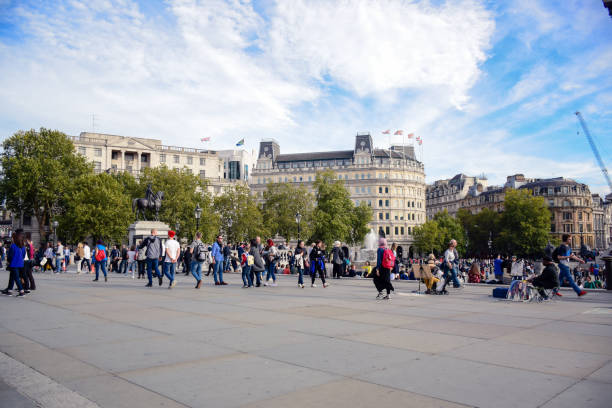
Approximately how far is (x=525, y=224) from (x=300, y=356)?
277ft

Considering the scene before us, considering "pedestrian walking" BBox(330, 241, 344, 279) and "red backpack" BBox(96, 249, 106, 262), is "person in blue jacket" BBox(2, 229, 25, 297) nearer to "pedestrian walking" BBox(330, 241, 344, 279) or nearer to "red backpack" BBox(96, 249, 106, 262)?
"red backpack" BBox(96, 249, 106, 262)

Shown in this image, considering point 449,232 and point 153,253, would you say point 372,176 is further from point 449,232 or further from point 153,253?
point 153,253

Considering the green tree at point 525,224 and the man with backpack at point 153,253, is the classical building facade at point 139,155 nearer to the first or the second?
the green tree at point 525,224

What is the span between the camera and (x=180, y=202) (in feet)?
179

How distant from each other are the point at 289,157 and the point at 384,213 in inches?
1012

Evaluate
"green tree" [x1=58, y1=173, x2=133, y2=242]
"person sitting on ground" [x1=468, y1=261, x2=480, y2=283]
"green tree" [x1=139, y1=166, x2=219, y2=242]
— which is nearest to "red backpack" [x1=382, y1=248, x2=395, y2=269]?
"person sitting on ground" [x1=468, y1=261, x2=480, y2=283]

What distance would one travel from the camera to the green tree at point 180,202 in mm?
54438

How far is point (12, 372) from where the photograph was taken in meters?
5.33

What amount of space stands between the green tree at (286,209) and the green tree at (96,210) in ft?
75.8

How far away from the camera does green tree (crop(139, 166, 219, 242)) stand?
5444 cm

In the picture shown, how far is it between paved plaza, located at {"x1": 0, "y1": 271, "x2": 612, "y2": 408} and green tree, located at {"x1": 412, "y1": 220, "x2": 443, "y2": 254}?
84.3 metres

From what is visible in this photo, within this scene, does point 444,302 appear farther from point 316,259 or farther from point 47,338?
point 47,338

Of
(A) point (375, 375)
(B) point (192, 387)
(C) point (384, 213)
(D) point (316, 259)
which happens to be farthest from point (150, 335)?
(C) point (384, 213)

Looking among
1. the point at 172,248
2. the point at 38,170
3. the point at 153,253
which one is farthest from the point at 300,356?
the point at 38,170
